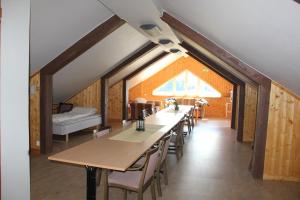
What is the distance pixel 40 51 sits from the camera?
174 inches

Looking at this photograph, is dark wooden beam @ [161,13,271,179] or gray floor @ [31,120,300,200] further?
dark wooden beam @ [161,13,271,179]

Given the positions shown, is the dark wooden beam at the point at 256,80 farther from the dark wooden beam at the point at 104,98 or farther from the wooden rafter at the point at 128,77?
the wooden rafter at the point at 128,77

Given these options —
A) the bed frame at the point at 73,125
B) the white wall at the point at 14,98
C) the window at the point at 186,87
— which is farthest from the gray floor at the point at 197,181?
the window at the point at 186,87

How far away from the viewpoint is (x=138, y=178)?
2.80 metres

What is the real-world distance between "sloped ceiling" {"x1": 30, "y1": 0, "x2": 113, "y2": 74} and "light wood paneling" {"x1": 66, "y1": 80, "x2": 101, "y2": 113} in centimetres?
320

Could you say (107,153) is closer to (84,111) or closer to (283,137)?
(283,137)

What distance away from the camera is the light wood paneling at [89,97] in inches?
326

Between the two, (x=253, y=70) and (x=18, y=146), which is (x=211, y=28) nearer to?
(x=253, y=70)

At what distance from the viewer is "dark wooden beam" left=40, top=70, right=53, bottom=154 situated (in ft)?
16.9

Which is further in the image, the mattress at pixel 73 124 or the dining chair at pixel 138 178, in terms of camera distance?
the mattress at pixel 73 124

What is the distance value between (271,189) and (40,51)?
171 inches

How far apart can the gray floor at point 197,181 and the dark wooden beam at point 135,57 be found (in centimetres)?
287

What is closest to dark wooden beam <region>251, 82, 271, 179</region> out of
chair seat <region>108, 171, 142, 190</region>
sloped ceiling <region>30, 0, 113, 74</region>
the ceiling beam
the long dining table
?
the ceiling beam

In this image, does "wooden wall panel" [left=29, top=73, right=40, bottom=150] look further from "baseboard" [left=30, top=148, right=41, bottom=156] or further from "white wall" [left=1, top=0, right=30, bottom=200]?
"white wall" [left=1, top=0, right=30, bottom=200]
